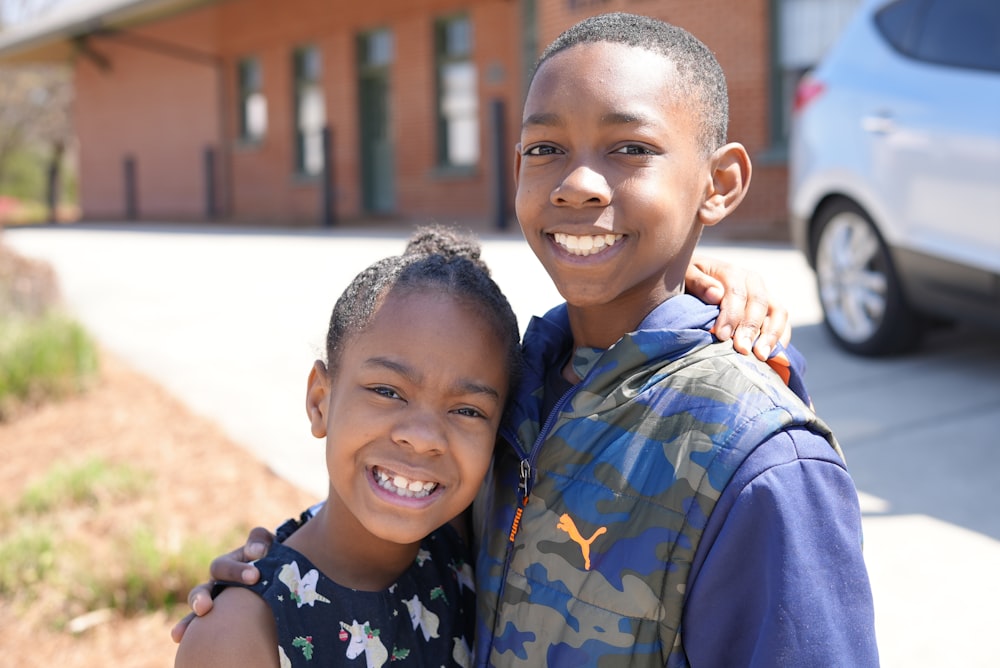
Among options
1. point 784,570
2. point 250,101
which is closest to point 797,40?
point 784,570

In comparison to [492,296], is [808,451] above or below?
below

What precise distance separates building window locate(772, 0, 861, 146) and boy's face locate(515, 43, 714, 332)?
9320mm

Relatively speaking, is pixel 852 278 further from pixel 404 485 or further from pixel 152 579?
pixel 404 485

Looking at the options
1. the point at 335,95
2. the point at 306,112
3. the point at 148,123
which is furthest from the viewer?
the point at 148,123

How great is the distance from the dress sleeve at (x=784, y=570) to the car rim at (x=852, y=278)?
4.02 m

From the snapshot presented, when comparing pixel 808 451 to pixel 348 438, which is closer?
pixel 808 451

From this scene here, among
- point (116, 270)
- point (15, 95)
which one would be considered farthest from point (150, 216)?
point (15, 95)

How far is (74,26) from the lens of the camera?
74.4 feet

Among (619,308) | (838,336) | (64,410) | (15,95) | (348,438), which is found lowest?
(64,410)

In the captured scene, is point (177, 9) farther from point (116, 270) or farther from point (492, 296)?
point (492, 296)

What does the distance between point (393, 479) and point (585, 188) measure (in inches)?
23.7

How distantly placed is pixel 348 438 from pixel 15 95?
136ft

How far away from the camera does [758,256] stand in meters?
8.41

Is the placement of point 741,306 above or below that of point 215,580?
above
